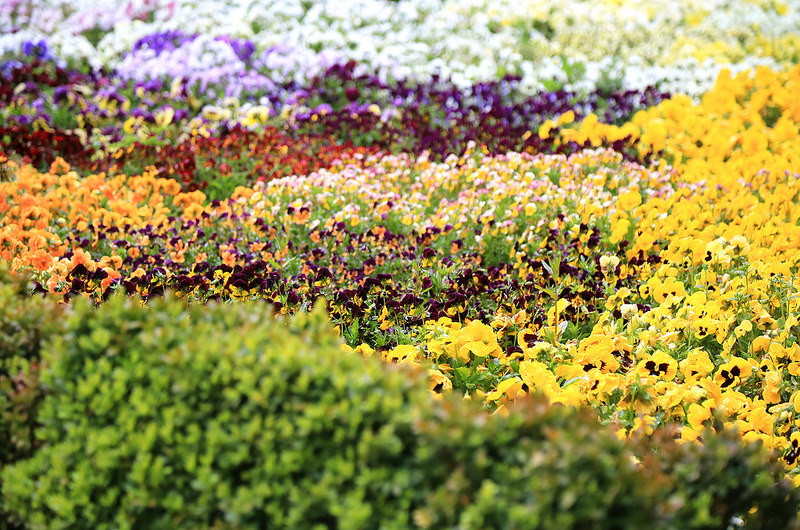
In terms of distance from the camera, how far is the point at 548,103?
7.61 metres

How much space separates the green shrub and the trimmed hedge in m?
0.07

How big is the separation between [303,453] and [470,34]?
9164 millimetres

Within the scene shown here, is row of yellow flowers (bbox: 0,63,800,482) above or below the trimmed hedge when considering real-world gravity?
below

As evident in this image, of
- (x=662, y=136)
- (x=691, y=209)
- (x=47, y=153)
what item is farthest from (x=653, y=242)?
(x=47, y=153)

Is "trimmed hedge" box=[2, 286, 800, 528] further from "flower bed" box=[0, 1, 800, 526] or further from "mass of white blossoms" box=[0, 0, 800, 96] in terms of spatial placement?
"mass of white blossoms" box=[0, 0, 800, 96]

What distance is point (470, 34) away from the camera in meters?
10.1

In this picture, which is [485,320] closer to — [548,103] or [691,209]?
[691,209]

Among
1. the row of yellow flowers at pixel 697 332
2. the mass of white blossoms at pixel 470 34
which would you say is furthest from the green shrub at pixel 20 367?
the mass of white blossoms at pixel 470 34

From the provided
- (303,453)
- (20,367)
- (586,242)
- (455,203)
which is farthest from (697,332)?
(20,367)

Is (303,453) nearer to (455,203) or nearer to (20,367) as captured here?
(20,367)

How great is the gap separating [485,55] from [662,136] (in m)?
3.37

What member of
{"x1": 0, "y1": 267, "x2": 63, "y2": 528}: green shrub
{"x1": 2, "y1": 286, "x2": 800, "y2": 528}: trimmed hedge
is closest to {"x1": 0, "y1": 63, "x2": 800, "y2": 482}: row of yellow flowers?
{"x1": 2, "y1": 286, "x2": 800, "y2": 528}: trimmed hedge

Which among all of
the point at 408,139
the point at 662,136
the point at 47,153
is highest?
the point at 662,136

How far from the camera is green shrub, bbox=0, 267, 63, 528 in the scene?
7.11 ft
